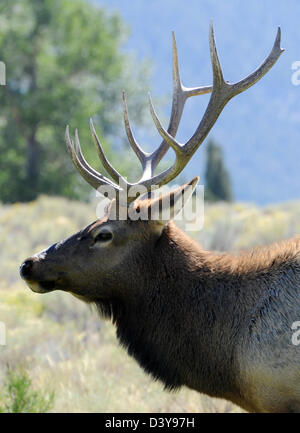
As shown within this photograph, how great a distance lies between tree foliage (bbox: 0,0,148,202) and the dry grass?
15.0 meters

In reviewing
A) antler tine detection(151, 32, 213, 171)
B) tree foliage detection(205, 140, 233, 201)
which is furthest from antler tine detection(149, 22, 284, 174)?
tree foliage detection(205, 140, 233, 201)

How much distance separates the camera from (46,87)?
30.0 m

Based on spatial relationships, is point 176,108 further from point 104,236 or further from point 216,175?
point 216,175

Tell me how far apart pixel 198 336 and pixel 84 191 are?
85.9ft

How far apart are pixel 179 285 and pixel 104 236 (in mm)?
643

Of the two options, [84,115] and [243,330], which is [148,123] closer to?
[84,115]

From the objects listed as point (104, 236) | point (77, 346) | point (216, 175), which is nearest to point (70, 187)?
point (216, 175)

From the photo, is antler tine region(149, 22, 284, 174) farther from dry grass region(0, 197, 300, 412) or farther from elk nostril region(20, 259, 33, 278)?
dry grass region(0, 197, 300, 412)

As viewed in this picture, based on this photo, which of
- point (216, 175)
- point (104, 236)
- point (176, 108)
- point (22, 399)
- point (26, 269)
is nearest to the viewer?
point (26, 269)

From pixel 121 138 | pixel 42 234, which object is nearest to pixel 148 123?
pixel 121 138

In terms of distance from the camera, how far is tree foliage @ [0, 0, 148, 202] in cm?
2928

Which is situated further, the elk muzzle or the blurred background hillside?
the blurred background hillside

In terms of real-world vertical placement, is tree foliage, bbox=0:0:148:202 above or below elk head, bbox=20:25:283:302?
above

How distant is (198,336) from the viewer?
4.60m
